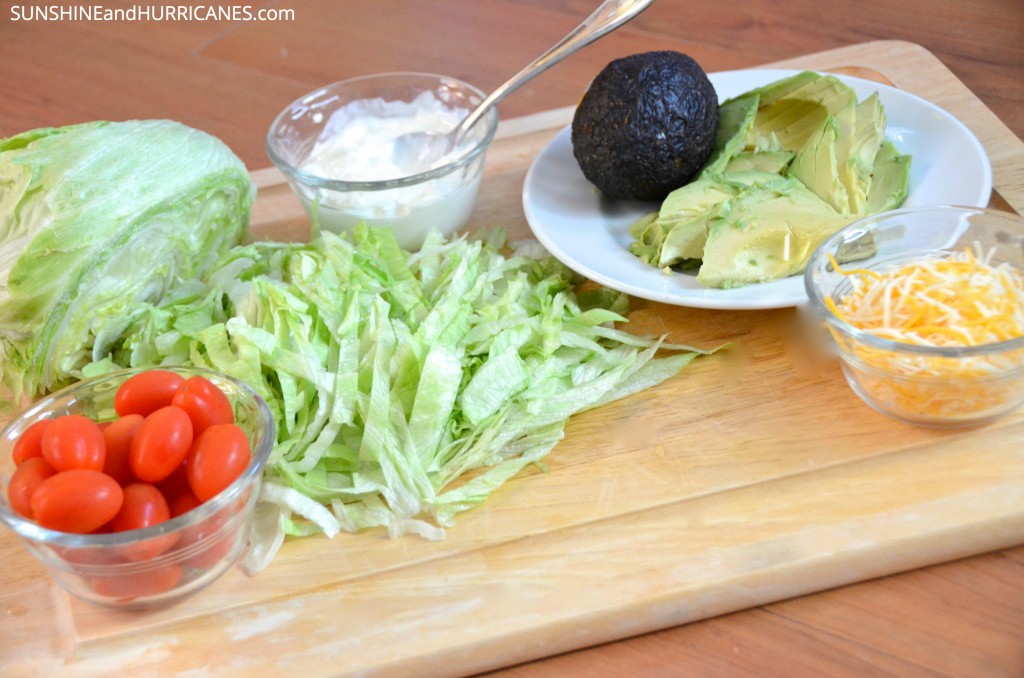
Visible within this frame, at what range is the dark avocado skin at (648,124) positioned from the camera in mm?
2227

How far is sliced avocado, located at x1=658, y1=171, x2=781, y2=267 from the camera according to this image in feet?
7.13

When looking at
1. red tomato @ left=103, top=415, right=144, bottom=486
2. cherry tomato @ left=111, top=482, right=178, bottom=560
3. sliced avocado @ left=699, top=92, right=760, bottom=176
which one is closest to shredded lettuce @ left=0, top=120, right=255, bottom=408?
red tomato @ left=103, top=415, right=144, bottom=486

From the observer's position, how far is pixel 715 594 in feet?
5.40

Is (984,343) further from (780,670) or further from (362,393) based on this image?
(362,393)

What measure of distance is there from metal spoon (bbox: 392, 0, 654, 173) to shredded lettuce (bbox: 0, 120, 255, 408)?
0.47 meters

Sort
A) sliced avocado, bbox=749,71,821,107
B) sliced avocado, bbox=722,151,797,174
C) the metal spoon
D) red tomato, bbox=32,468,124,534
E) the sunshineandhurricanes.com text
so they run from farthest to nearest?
the sunshineandhurricanes.com text
the metal spoon
sliced avocado, bbox=749,71,821,107
sliced avocado, bbox=722,151,797,174
red tomato, bbox=32,468,124,534

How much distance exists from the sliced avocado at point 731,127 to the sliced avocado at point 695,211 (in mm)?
71

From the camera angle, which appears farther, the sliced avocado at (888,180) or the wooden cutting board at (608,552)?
the sliced avocado at (888,180)

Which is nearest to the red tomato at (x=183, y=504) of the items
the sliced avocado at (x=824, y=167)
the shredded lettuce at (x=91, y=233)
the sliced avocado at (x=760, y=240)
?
the shredded lettuce at (x=91, y=233)

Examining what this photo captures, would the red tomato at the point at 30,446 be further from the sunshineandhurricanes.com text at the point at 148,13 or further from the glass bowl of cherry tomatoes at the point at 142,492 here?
the sunshineandhurricanes.com text at the point at 148,13

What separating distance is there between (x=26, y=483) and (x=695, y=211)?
1.39 metres

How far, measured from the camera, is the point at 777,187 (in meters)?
2.16

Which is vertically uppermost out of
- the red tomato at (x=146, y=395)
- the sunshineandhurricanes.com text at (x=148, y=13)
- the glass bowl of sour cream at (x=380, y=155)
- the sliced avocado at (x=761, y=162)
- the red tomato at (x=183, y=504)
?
the sliced avocado at (x=761, y=162)

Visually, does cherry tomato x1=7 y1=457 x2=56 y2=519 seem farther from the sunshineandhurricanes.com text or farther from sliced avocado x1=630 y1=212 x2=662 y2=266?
the sunshineandhurricanes.com text
